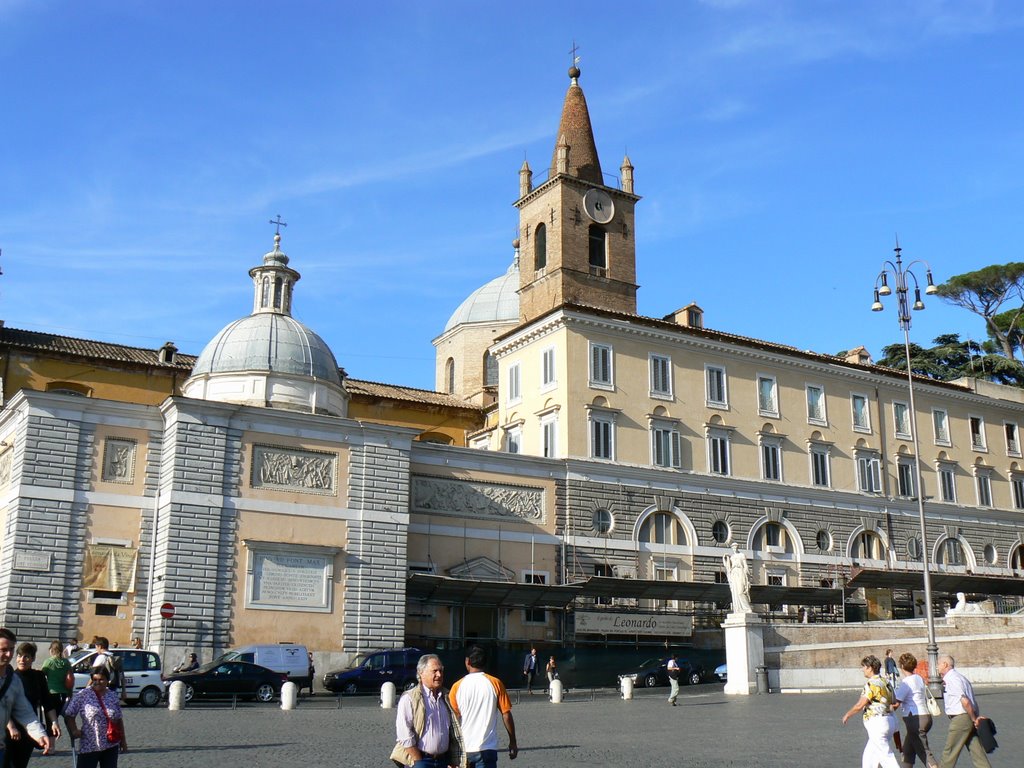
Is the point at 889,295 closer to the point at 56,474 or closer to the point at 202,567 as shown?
the point at 202,567

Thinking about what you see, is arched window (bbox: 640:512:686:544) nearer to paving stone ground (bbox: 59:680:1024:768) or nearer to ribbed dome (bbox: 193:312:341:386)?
ribbed dome (bbox: 193:312:341:386)

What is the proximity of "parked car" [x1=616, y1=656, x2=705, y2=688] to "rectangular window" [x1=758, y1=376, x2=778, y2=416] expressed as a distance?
1137 cm

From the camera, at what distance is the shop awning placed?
42.5 m

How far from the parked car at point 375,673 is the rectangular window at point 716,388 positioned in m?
17.2

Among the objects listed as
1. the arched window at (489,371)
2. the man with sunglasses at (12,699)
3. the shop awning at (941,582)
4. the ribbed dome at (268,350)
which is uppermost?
the arched window at (489,371)

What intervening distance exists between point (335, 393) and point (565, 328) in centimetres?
840

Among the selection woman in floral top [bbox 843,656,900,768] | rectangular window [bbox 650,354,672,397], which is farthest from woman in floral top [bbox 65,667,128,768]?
rectangular window [bbox 650,354,672,397]

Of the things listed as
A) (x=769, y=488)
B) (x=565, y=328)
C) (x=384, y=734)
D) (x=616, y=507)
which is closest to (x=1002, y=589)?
(x=769, y=488)

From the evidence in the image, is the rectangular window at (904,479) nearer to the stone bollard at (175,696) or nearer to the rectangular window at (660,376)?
the rectangular window at (660,376)

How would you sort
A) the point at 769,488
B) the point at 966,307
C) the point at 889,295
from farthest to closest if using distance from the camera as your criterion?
the point at 966,307 → the point at 769,488 → the point at 889,295

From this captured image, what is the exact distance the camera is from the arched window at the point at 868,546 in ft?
149

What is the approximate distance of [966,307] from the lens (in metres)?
66.1

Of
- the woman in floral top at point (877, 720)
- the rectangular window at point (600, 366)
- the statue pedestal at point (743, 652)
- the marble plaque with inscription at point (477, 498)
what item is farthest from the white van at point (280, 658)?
the woman in floral top at point (877, 720)

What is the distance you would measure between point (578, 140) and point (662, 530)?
15.7m
